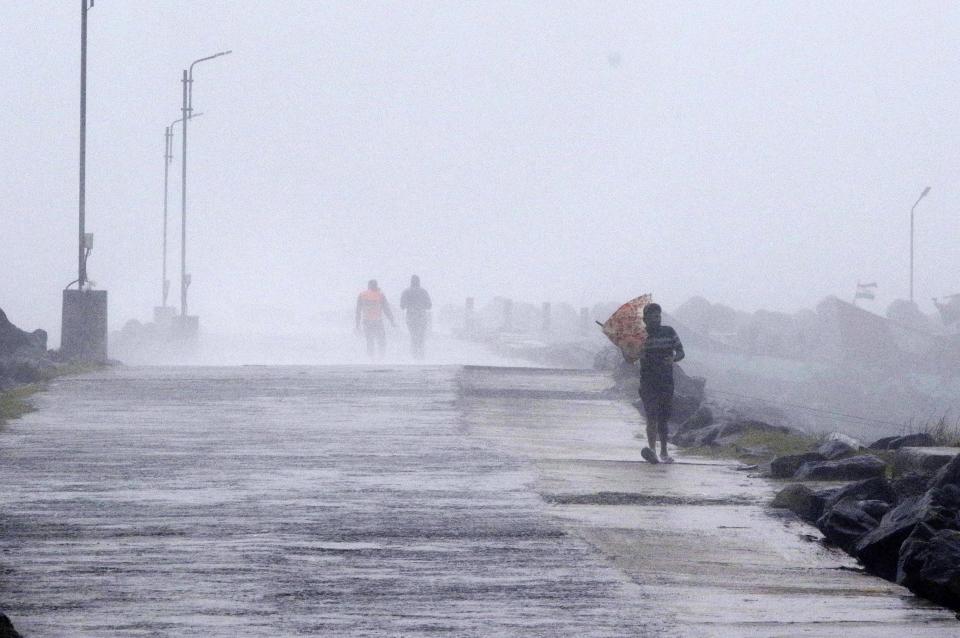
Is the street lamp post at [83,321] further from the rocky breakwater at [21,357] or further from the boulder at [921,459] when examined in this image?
the boulder at [921,459]

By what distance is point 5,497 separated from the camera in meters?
11.2

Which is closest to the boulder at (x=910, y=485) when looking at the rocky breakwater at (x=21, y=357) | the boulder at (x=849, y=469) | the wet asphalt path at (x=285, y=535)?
the boulder at (x=849, y=469)

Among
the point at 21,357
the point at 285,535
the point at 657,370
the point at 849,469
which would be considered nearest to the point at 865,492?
the point at 849,469

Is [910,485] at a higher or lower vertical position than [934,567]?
higher

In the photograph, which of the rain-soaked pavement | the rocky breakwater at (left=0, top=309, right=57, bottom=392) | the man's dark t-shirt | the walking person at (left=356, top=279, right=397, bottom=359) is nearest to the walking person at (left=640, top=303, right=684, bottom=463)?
the man's dark t-shirt

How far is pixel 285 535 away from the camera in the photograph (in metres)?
9.63

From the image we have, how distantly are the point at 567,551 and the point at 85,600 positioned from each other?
2961mm

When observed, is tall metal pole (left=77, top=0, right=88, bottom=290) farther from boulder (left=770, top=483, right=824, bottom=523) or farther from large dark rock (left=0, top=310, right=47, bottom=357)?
boulder (left=770, top=483, right=824, bottom=523)

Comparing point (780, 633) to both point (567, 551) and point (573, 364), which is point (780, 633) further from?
point (573, 364)

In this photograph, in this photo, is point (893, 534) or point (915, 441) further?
point (915, 441)

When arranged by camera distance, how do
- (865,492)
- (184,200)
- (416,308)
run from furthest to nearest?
(184,200), (416,308), (865,492)

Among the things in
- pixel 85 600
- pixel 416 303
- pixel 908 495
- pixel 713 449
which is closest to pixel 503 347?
pixel 416 303

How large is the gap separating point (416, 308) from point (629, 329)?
64.4 ft

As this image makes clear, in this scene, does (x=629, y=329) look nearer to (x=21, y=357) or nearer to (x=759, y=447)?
(x=759, y=447)
